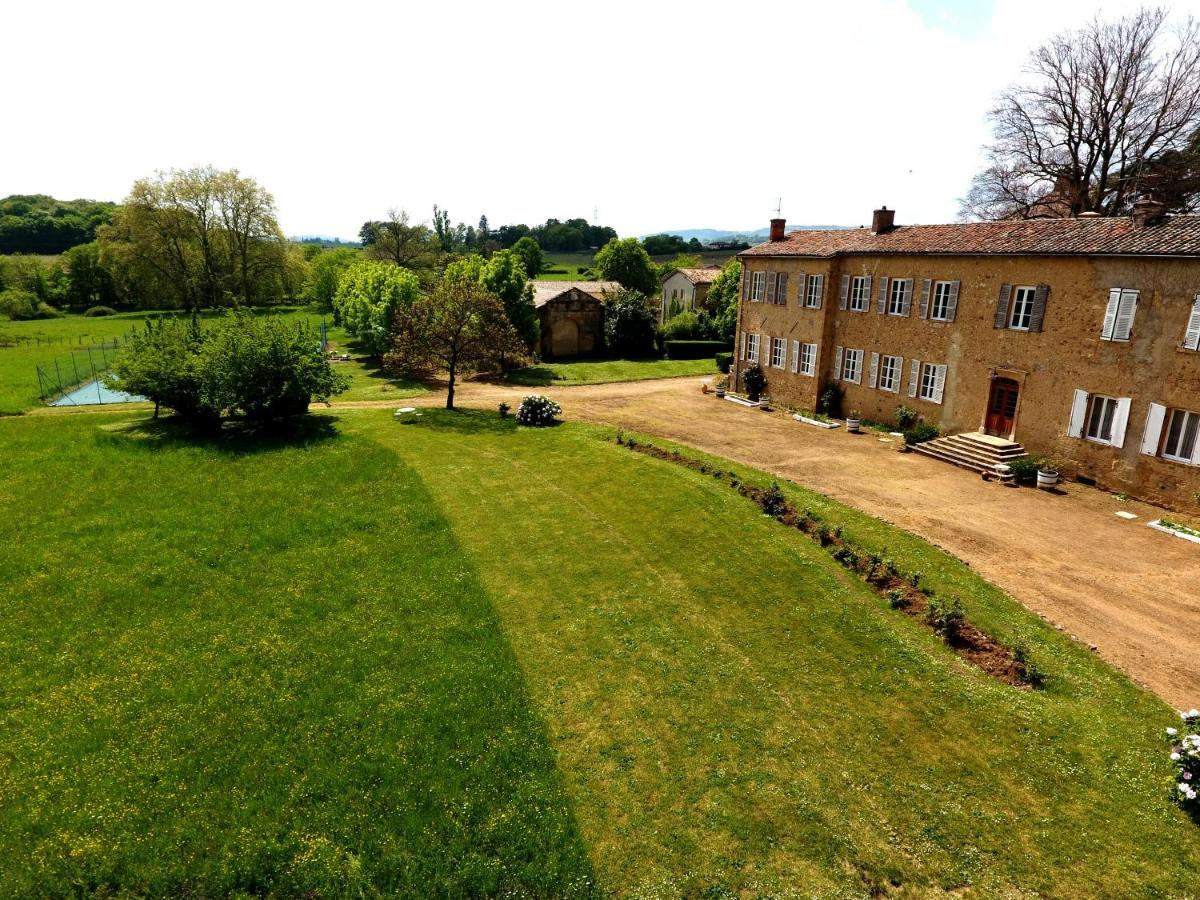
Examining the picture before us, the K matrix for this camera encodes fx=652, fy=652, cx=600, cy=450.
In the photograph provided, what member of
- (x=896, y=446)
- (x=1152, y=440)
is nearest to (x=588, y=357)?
(x=896, y=446)

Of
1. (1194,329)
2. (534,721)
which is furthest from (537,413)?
(1194,329)

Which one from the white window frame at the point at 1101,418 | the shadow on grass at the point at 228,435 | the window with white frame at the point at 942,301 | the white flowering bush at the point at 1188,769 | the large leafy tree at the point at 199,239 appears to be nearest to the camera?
the white flowering bush at the point at 1188,769

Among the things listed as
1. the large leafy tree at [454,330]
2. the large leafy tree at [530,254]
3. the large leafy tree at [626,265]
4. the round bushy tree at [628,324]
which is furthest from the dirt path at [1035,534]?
the large leafy tree at [530,254]

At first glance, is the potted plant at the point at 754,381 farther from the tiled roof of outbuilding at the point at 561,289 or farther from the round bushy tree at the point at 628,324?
the tiled roof of outbuilding at the point at 561,289

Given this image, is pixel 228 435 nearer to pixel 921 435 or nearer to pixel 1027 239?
pixel 921 435

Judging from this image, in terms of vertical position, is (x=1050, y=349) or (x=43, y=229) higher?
(x=43, y=229)
